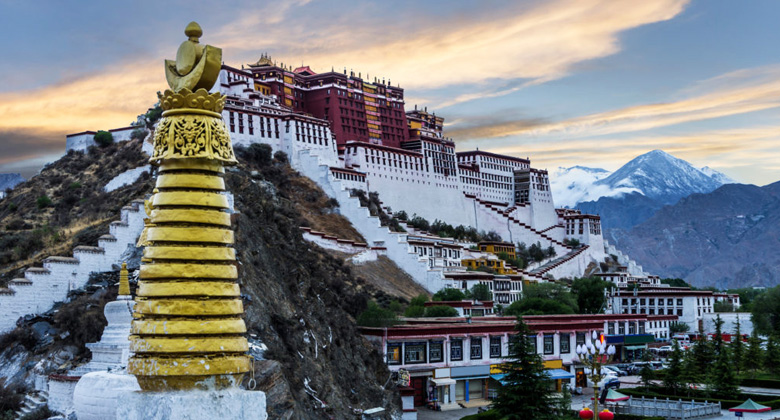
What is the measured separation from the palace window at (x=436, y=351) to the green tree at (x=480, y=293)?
30.1m

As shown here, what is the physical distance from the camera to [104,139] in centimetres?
8669

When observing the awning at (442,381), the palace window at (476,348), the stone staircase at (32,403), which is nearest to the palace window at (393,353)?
the awning at (442,381)

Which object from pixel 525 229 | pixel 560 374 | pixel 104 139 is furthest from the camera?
pixel 525 229

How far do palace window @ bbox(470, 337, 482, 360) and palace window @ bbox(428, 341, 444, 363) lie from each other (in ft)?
7.26

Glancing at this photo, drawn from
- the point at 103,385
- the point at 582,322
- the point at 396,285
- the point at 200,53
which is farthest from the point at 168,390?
the point at 396,285

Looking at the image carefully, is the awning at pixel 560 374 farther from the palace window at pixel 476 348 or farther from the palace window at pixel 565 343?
the palace window at pixel 476 348

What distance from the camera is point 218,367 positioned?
40.0 ft

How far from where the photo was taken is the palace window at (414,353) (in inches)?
1810

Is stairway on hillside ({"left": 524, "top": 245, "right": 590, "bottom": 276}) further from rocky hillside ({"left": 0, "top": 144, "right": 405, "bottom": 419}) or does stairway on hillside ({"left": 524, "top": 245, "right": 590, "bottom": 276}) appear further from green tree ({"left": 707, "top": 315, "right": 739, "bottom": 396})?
rocky hillside ({"left": 0, "top": 144, "right": 405, "bottom": 419})

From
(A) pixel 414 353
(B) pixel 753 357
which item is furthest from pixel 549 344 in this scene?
(B) pixel 753 357

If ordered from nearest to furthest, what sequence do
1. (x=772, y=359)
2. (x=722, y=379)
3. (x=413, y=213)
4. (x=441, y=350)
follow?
(x=722, y=379) → (x=441, y=350) → (x=772, y=359) → (x=413, y=213)

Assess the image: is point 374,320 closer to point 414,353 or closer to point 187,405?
point 414,353

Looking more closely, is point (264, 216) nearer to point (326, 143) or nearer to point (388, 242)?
point (388, 242)

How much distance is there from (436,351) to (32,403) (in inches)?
892
